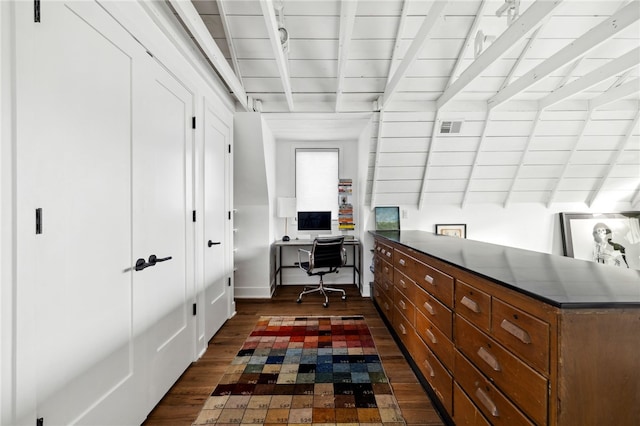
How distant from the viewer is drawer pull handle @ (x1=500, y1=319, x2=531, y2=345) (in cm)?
92

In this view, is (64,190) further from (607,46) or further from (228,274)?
(607,46)

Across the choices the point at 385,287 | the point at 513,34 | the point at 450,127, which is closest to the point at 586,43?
the point at 513,34

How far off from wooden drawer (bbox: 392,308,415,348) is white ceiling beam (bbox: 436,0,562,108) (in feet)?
6.83

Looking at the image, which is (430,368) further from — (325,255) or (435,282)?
(325,255)

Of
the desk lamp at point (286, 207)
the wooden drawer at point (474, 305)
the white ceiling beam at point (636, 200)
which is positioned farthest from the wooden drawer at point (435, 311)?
the white ceiling beam at point (636, 200)

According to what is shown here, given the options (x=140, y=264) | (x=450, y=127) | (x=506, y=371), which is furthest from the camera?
(x=450, y=127)

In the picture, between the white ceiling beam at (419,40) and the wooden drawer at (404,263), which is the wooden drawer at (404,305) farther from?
the white ceiling beam at (419,40)

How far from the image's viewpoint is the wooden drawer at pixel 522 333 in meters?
0.86

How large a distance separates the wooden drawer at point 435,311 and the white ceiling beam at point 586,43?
2.01m

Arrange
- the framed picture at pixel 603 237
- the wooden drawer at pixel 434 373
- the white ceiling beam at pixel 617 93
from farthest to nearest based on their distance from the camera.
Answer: the framed picture at pixel 603 237 → the white ceiling beam at pixel 617 93 → the wooden drawer at pixel 434 373

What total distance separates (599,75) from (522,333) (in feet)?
8.38

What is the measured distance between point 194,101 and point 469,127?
2.89m

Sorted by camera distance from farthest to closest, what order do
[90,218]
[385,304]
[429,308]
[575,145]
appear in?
[575,145]
[385,304]
[429,308]
[90,218]

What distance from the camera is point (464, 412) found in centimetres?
127
